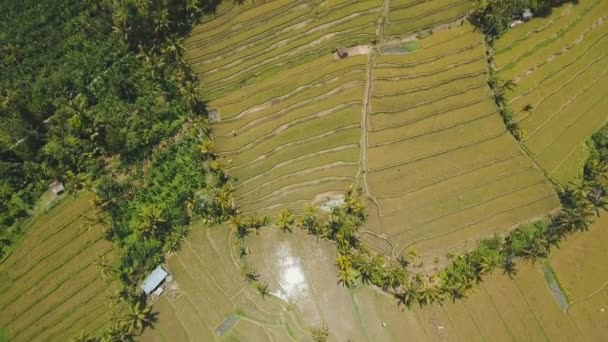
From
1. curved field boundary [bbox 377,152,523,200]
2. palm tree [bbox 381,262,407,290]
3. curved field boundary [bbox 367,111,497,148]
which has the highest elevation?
curved field boundary [bbox 367,111,497,148]

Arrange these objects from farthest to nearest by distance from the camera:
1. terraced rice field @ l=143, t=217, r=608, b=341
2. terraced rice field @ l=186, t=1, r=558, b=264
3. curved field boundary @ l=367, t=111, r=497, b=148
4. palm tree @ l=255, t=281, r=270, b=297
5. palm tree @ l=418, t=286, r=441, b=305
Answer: curved field boundary @ l=367, t=111, r=497, b=148
terraced rice field @ l=186, t=1, r=558, b=264
palm tree @ l=255, t=281, r=270, b=297
terraced rice field @ l=143, t=217, r=608, b=341
palm tree @ l=418, t=286, r=441, b=305

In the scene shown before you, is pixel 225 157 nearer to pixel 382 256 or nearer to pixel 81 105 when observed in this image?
pixel 81 105

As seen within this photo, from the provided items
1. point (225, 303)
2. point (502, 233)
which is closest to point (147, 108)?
point (225, 303)

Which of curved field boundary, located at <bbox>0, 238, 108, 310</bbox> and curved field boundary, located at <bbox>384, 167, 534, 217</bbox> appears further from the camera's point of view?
curved field boundary, located at <bbox>384, 167, 534, 217</bbox>

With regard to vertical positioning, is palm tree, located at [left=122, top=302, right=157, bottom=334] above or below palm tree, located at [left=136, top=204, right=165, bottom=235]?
→ below

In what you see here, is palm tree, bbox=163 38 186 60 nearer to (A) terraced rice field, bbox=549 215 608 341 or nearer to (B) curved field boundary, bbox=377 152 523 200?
(B) curved field boundary, bbox=377 152 523 200

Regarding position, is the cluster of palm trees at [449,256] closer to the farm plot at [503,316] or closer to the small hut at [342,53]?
the farm plot at [503,316]

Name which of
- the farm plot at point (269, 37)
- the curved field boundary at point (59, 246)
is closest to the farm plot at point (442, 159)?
the farm plot at point (269, 37)

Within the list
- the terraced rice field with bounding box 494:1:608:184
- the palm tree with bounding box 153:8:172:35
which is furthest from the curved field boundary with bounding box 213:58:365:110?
the terraced rice field with bounding box 494:1:608:184
